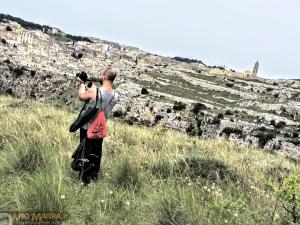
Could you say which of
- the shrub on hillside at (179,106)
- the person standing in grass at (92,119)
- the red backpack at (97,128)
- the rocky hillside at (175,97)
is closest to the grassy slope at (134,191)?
Result: the person standing in grass at (92,119)

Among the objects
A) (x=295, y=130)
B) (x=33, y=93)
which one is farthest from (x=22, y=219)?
(x=33, y=93)

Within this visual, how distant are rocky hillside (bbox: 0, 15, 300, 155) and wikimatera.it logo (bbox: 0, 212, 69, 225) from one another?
17668 millimetres


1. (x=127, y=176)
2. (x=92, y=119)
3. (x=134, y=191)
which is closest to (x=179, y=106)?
(x=92, y=119)

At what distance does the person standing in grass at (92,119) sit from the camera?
24.8 ft

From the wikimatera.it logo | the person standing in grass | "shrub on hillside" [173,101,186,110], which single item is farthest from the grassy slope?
"shrub on hillside" [173,101,186,110]

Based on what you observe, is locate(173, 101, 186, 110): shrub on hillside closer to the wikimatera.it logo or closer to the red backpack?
the red backpack

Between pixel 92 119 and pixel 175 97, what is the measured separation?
110 ft

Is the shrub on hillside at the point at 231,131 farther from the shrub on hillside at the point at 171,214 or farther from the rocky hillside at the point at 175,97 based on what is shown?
the shrub on hillside at the point at 171,214

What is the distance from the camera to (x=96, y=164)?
774 cm

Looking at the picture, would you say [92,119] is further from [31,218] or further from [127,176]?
[31,218]

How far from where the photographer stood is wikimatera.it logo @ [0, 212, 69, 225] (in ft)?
16.7

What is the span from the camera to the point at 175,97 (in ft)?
135

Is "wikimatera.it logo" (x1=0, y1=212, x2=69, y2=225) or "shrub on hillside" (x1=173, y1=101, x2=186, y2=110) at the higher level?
"wikimatera.it logo" (x1=0, y1=212, x2=69, y2=225)

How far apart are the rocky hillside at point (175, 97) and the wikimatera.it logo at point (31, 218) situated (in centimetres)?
1767
